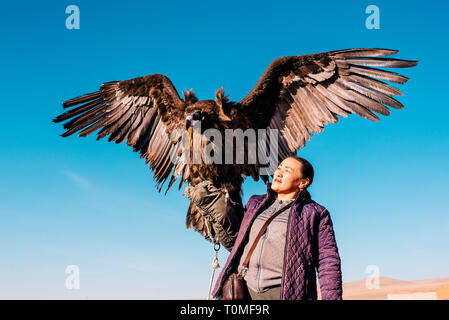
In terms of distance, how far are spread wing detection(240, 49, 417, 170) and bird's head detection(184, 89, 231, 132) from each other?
395mm

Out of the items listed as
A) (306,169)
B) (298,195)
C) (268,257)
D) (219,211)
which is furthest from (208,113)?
(268,257)

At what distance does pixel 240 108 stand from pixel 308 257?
9.20 ft

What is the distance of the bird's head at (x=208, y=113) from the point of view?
4840mm

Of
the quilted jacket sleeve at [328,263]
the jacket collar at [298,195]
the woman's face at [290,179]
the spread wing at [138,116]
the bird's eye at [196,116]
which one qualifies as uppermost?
the spread wing at [138,116]

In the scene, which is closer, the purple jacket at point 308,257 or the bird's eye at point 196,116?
the purple jacket at point 308,257

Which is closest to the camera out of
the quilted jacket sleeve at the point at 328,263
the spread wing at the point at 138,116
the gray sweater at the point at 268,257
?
the quilted jacket sleeve at the point at 328,263

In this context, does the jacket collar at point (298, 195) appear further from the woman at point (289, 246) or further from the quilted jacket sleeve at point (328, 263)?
the quilted jacket sleeve at point (328, 263)

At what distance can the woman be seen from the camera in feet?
8.98

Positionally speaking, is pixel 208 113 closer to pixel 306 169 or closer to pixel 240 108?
pixel 240 108

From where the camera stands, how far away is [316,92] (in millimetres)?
5133

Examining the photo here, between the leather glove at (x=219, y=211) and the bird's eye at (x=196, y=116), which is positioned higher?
the bird's eye at (x=196, y=116)

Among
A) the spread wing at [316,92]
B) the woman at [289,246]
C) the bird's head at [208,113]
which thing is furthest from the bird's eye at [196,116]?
the woman at [289,246]
